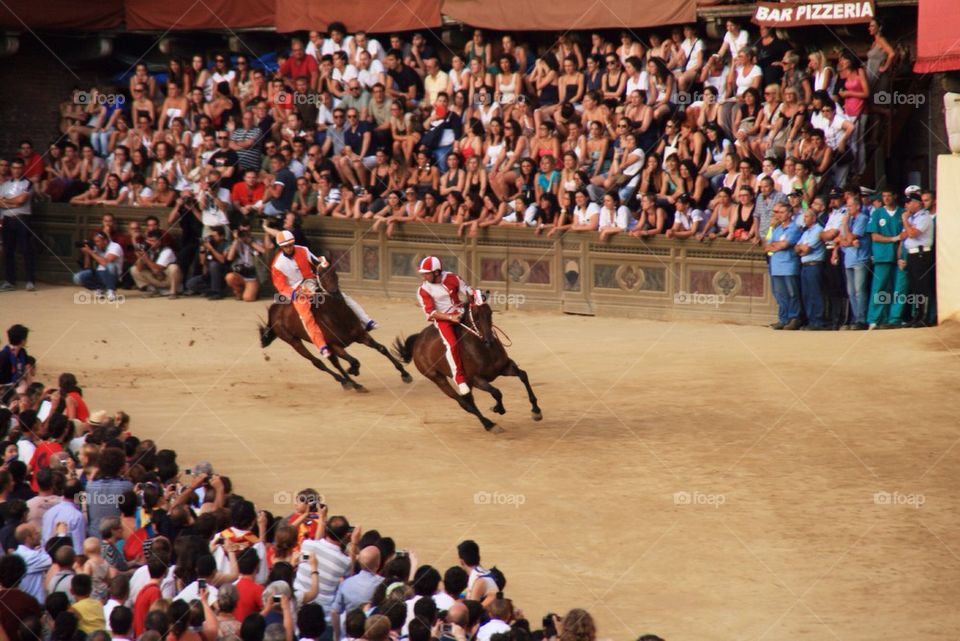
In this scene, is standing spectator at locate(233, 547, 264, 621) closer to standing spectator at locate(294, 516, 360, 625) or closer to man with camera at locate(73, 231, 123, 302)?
standing spectator at locate(294, 516, 360, 625)

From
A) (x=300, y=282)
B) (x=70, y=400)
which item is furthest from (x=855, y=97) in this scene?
(x=70, y=400)

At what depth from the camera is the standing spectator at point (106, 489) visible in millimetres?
9703

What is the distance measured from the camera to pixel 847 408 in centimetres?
1536

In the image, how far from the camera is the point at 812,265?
62.2 feet

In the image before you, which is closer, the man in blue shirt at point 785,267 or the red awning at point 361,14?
the man in blue shirt at point 785,267

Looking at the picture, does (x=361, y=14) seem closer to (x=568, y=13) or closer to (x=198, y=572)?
(x=568, y=13)

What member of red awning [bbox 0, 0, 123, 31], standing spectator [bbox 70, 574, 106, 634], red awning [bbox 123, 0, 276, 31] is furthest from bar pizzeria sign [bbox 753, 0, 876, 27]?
standing spectator [bbox 70, 574, 106, 634]

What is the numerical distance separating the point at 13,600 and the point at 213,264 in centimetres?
1629

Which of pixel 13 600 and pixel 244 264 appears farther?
pixel 244 264

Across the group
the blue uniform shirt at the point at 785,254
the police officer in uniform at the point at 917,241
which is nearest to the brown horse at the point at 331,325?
the blue uniform shirt at the point at 785,254

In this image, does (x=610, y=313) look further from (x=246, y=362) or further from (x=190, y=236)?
(x=190, y=236)

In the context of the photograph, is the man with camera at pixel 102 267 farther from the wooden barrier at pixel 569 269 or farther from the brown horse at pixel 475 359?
the brown horse at pixel 475 359

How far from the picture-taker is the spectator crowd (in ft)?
63.5

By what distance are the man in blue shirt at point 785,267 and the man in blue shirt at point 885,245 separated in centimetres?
98
